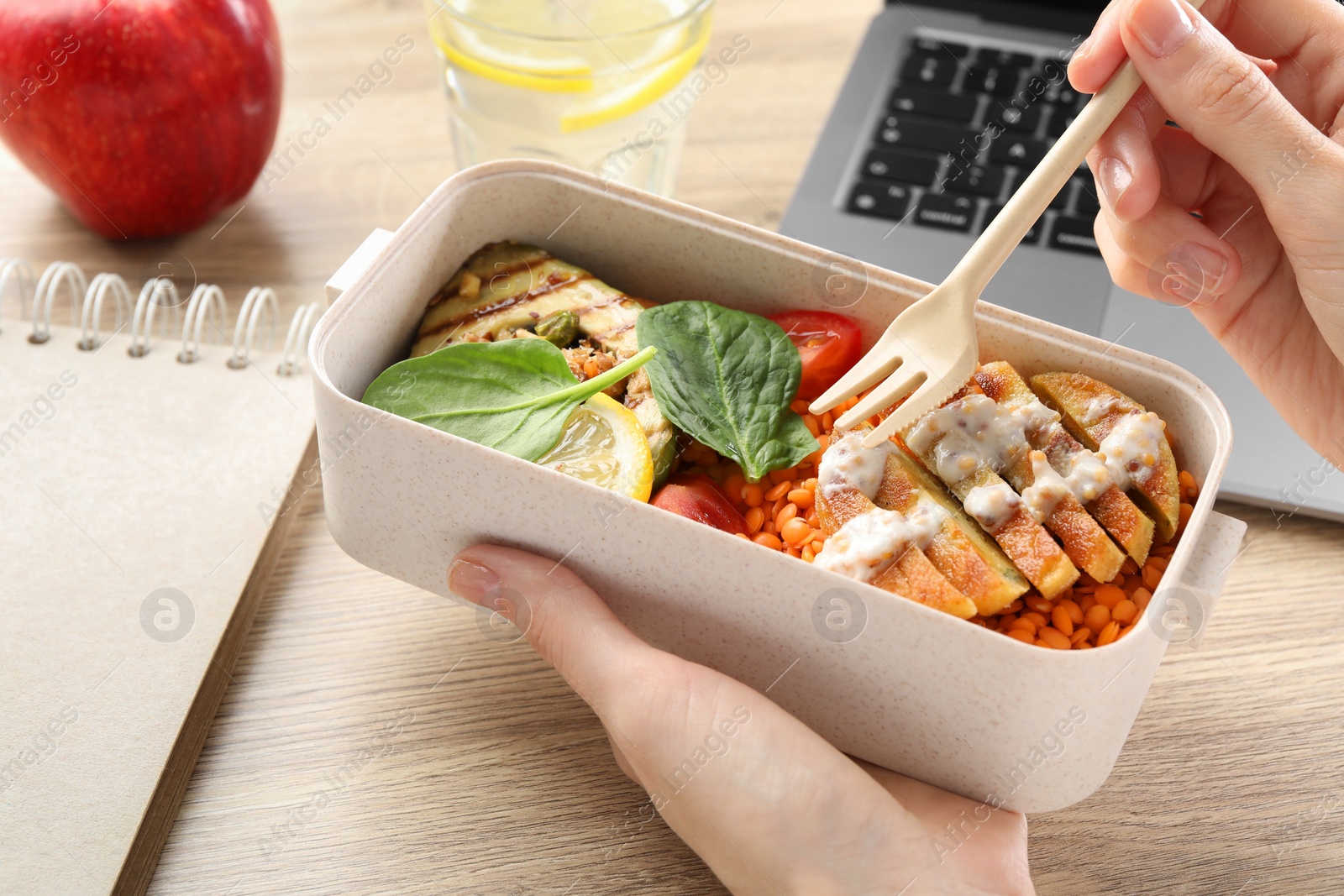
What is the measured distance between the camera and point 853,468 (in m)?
0.95

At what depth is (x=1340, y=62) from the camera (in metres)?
1.16

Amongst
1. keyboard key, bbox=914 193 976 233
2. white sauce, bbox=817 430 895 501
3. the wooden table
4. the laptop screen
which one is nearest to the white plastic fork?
white sauce, bbox=817 430 895 501

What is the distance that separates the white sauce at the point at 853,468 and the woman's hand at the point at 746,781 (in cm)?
19

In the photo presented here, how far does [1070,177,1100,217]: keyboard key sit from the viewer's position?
4.97 ft

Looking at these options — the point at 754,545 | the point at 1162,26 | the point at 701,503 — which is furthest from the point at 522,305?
the point at 1162,26

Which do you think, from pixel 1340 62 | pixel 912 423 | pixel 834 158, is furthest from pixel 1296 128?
pixel 834 158

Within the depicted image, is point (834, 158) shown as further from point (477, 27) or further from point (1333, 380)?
point (1333, 380)

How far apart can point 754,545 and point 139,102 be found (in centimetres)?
107

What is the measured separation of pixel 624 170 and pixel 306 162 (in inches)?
20.1

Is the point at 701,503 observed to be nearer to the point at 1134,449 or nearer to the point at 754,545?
the point at 754,545

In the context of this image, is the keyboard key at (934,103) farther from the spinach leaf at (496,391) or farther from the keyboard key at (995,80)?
the spinach leaf at (496,391)

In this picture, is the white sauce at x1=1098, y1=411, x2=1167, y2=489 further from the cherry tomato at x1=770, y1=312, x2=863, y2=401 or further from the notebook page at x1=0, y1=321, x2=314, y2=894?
the notebook page at x1=0, y1=321, x2=314, y2=894

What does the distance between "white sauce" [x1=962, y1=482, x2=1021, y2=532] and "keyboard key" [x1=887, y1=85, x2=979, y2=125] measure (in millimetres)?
847

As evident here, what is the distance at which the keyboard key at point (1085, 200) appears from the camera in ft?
4.97
